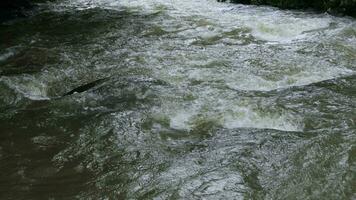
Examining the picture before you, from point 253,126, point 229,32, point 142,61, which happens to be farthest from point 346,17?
point 253,126

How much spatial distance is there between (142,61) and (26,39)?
10.8 ft

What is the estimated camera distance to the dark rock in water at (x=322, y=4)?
11297 mm

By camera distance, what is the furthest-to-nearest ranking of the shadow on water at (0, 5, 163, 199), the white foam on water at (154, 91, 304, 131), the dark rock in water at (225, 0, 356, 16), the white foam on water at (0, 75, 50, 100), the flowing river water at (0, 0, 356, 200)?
the dark rock in water at (225, 0, 356, 16)
the white foam on water at (0, 75, 50, 100)
the white foam on water at (154, 91, 304, 131)
the shadow on water at (0, 5, 163, 199)
the flowing river water at (0, 0, 356, 200)

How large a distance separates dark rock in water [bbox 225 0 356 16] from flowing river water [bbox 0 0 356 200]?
0.65 meters

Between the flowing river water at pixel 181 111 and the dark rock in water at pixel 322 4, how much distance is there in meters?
0.65

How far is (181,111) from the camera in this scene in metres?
6.27

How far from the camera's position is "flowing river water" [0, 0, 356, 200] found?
471 cm

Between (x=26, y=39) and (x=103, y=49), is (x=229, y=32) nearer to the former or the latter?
(x=103, y=49)

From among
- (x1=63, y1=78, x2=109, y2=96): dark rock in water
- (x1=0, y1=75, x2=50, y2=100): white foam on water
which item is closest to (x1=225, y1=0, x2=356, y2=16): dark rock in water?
(x1=63, y1=78, x2=109, y2=96): dark rock in water

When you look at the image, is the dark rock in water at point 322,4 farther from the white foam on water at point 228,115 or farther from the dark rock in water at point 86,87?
the dark rock in water at point 86,87

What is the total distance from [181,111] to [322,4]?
7155 millimetres

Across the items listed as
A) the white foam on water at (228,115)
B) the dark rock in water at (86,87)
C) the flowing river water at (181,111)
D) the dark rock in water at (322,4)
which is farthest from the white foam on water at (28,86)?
the dark rock in water at (322,4)

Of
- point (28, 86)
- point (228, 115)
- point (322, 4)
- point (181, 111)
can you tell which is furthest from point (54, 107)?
point (322, 4)

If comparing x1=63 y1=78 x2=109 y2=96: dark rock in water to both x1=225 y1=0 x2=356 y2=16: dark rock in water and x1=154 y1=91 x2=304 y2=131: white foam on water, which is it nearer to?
x1=154 y1=91 x2=304 y2=131: white foam on water
